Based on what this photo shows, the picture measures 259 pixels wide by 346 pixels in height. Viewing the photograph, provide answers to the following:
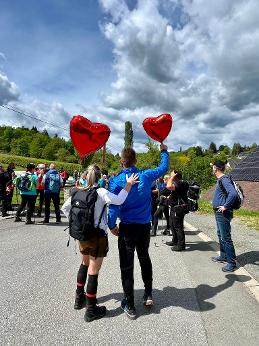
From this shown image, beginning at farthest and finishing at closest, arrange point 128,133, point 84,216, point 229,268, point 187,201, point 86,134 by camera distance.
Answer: point 128,133
point 187,201
point 86,134
point 229,268
point 84,216

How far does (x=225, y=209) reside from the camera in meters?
5.93

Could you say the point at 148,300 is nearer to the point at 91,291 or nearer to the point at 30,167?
the point at 91,291

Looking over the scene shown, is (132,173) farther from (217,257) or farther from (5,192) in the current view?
(5,192)

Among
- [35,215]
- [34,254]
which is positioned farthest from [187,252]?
[35,215]

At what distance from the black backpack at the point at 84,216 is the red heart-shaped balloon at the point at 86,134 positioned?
237 centimetres

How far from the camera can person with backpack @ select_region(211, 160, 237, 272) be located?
5.93m

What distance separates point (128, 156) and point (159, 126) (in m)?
1.12

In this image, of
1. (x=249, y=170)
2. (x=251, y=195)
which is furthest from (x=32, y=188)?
(x=249, y=170)

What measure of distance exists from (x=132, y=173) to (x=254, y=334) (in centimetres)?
224

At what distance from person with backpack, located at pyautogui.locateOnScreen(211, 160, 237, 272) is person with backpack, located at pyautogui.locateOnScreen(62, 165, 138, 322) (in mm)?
2566

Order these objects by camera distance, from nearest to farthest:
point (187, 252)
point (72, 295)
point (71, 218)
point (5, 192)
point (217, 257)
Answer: point (71, 218) → point (72, 295) → point (217, 257) → point (187, 252) → point (5, 192)

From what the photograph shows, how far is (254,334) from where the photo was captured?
11.9 feet

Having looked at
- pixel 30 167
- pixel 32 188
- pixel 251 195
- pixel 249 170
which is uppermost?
pixel 249 170

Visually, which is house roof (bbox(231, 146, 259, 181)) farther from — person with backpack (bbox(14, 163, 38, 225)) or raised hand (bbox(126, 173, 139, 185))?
raised hand (bbox(126, 173, 139, 185))
